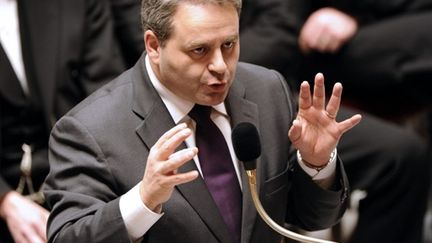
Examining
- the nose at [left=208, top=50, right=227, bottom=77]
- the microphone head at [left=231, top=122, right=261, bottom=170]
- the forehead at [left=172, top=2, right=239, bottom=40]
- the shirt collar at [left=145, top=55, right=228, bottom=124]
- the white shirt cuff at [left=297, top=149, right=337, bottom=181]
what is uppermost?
the forehead at [left=172, top=2, right=239, bottom=40]

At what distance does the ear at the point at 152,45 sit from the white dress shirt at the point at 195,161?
0.04m

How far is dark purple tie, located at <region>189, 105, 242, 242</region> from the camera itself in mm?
1271

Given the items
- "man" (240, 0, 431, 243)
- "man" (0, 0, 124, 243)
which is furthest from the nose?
"man" (240, 0, 431, 243)

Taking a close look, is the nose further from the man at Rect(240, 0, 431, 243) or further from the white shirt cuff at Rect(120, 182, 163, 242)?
the man at Rect(240, 0, 431, 243)

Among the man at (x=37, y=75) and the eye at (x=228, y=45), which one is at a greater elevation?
the eye at (x=228, y=45)

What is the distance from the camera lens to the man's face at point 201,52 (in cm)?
118

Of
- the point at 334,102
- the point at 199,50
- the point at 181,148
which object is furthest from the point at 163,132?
the point at 334,102

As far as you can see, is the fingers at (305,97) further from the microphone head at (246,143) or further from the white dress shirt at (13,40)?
the white dress shirt at (13,40)

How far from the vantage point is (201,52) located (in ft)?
3.95

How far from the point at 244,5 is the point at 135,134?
2.93ft

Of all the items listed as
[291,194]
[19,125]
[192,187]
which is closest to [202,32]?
[192,187]

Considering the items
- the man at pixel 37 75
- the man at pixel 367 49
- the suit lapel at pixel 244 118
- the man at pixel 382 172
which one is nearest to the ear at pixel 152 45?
the suit lapel at pixel 244 118

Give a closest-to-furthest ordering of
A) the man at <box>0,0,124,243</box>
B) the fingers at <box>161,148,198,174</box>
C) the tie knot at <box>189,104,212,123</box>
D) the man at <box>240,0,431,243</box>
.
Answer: the fingers at <box>161,148,198,174</box> → the tie knot at <box>189,104,212,123</box> → the man at <box>0,0,124,243</box> → the man at <box>240,0,431,243</box>

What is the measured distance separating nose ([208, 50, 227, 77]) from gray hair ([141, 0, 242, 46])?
0.22 ft
